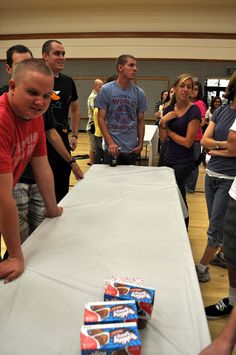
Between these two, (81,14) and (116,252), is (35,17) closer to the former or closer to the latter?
(81,14)

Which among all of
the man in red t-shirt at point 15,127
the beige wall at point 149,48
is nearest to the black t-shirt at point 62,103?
the man in red t-shirt at point 15,127

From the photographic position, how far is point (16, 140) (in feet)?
4.06

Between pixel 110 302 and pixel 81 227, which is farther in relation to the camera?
pixel 81 227

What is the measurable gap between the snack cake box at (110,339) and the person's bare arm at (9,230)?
1.40ft

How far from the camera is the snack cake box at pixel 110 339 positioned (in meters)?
0.70

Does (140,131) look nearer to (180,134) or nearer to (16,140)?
(180,134)

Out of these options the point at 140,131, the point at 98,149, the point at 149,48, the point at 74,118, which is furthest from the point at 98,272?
the point at 149,48

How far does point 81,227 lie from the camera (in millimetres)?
1461

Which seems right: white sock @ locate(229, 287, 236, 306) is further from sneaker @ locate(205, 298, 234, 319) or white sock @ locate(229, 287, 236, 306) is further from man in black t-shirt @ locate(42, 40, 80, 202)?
man in black t-shirt @ locate(42, 40, 80, 202)

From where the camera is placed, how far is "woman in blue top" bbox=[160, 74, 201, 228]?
2.34 m

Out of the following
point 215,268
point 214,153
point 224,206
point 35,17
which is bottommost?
point 215,268

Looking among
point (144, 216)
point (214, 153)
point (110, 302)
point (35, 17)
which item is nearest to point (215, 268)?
point (214, 153)

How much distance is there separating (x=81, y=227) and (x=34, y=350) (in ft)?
2.37

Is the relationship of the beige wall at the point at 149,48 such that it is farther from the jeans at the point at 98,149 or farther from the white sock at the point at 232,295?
the white sock at the point at 232,295
